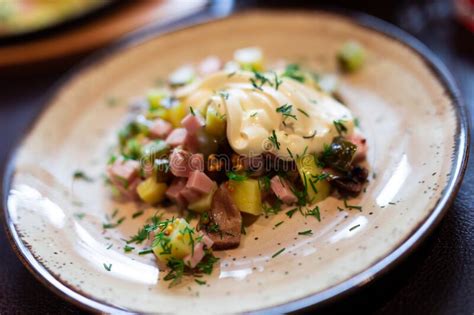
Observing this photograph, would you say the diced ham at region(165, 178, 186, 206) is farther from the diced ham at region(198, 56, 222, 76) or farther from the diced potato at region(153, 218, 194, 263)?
the diced ham at region(198, 56, 222, 76)

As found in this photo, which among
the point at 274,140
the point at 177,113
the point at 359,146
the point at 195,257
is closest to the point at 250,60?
the point at 177,113

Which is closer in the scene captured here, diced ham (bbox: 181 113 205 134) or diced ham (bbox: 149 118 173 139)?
diced ham (bbox: 181 113 205 134)

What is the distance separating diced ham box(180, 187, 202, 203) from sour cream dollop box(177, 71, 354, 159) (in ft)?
1.06

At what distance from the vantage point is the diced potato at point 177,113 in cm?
328

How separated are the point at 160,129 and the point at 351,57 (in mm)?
1435

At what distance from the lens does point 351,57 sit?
12.2 ft

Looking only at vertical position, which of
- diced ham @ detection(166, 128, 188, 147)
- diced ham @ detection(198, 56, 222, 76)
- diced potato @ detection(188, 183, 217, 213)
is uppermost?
diced ham @ detection(198, 56, 222, 76)

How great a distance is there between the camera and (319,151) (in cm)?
298

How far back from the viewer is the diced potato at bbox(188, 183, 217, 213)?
115 inches

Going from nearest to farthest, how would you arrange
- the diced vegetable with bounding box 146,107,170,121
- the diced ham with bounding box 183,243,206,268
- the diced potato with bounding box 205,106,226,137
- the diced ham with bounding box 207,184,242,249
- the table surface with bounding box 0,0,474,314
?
the table surface with bounding box 0,0,474,314 < the diced ham with bounding box 183,243,206,268 < the diced ham with bounding box 207,184,242,249 < the diced potato with bounding box 205,106,226,137 < the diced vegetable with bounding box 146,107,170,121

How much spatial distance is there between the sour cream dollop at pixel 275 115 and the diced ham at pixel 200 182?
22 centimetres

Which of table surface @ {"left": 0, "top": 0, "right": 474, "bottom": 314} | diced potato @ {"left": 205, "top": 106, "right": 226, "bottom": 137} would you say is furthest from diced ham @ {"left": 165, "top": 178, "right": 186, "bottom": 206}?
table surface @ {"left": 0, "top": 0, "right": 474, "bottom": 314}

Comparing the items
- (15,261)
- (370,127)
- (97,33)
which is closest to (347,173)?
(370,127)

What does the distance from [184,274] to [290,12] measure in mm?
2356
